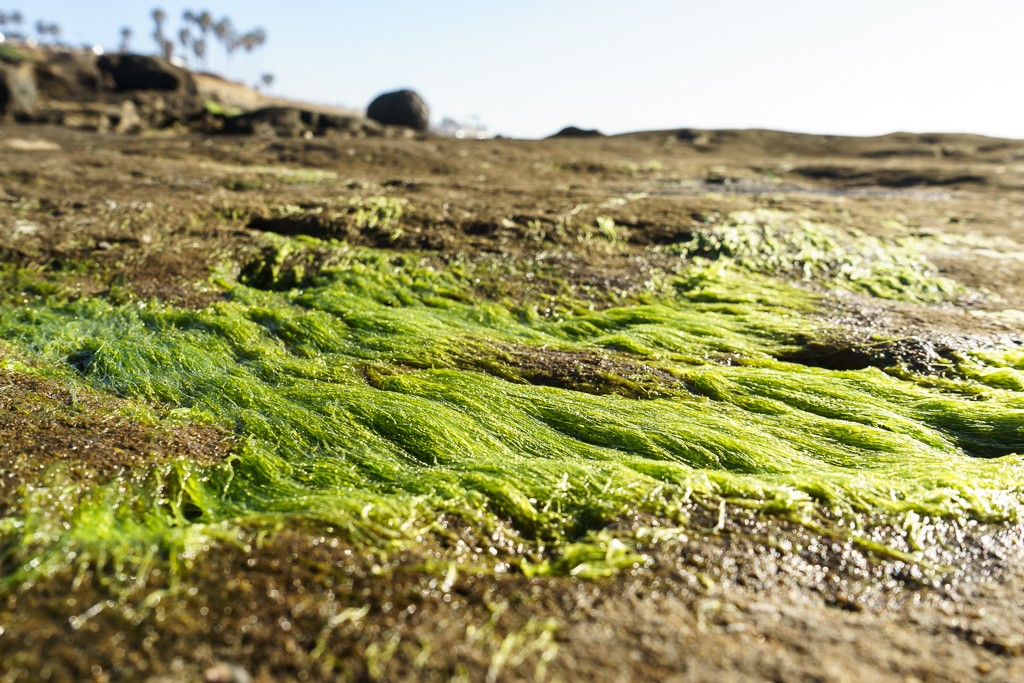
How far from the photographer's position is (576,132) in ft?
65.4

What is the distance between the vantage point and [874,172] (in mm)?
12859

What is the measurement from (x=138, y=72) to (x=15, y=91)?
6858 millimetres

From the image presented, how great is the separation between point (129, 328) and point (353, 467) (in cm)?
212

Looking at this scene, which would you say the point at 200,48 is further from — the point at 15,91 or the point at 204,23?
the point at 15,91

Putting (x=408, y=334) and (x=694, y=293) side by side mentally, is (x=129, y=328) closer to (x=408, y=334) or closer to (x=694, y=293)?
(x=408, y=334)

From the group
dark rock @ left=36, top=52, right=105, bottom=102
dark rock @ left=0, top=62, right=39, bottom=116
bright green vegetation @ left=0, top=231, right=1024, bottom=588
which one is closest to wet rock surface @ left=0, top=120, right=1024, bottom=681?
bright green vegetation @ left=0, top=231, right=1024, bottom=588

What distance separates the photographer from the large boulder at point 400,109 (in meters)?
23.8

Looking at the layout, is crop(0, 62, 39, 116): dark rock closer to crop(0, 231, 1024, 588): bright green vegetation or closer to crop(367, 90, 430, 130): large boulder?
crop(367, 90, 430, 130): large boulder

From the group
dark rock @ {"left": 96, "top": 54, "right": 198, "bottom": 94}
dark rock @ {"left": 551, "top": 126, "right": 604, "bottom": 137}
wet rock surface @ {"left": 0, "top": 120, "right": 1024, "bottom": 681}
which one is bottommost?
wet rock surface @ {"left": 0, "top": 120, "right": 1024, "bottom": 681}

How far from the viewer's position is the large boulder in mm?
23812

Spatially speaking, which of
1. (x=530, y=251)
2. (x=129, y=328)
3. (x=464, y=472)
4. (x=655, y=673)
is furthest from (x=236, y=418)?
(x=530, y=251)

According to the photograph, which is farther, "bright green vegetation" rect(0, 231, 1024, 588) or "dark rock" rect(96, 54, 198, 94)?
"dark rock" rect(96, 54, 198, 94)

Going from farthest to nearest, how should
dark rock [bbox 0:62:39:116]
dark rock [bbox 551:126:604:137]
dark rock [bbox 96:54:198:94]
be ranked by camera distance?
dark rock [bbox 96:54:198:94] < dark rock [bbox 551:126:604:137] < dark rock [bbox 0:62:39:116]

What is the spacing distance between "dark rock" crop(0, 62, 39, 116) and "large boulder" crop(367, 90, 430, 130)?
33.3ft
